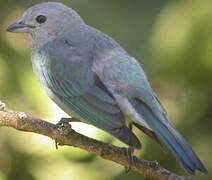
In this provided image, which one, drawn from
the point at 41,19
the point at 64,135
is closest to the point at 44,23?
the point at 41,19

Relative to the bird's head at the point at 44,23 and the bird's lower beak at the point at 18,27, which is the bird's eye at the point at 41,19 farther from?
the bird's lower beak at the point at 18,27

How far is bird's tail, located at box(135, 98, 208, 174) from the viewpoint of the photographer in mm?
4398

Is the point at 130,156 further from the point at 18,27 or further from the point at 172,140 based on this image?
Result: the point at 18,27

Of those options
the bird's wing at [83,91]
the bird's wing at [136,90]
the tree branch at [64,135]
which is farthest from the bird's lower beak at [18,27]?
the tree branch at [64,135]

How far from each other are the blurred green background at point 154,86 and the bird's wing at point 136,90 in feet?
2.38

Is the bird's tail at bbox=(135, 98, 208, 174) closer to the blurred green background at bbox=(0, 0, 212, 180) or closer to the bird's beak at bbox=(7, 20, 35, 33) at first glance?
the blurred green background at bbox=(0, 0, 212, 180)

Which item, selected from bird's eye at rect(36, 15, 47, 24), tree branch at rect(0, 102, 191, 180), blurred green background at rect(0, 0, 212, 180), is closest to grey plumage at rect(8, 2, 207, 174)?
bird's eye at rect(36, 15, 47, 24)

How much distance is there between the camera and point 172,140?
4660 millimetres

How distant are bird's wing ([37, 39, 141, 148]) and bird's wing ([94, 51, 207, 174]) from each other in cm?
8

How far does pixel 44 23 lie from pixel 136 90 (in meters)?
1.11

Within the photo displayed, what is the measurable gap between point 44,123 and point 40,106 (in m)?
1.39

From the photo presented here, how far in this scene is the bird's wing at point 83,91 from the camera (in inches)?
184

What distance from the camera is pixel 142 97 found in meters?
4.98

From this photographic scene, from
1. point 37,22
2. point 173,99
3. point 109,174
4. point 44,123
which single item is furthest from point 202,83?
point 44,123
